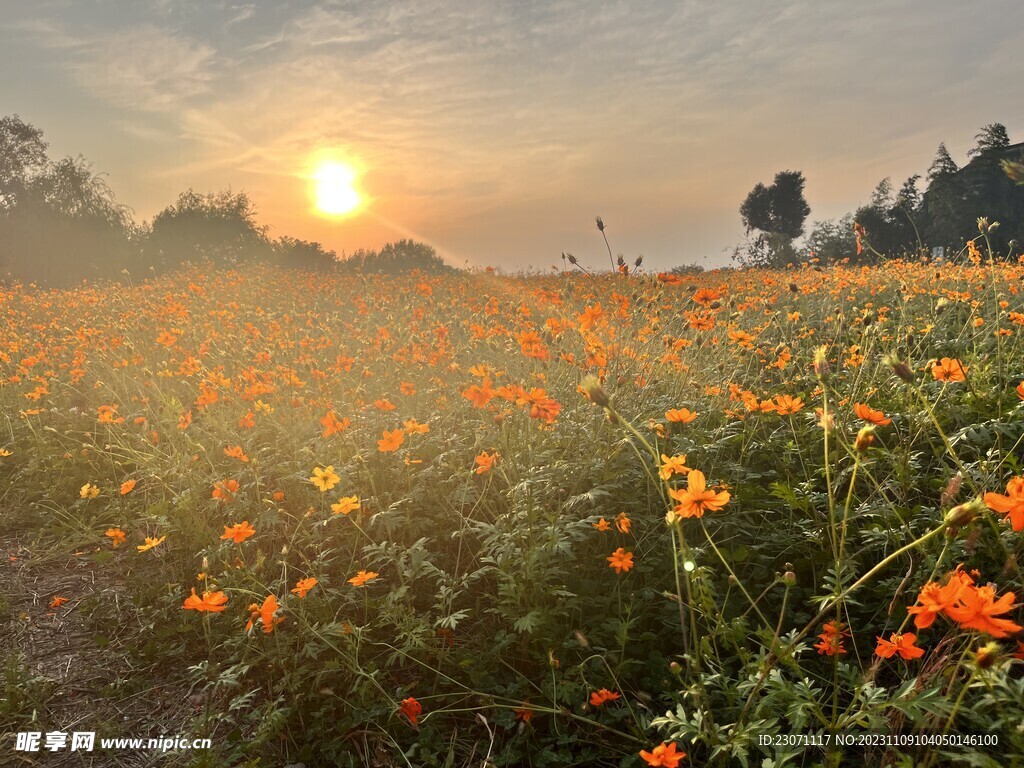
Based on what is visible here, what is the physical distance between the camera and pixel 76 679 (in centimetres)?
271

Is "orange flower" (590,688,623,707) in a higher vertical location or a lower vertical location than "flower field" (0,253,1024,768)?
lower

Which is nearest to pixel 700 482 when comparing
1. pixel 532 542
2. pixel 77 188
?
pixel 532 542

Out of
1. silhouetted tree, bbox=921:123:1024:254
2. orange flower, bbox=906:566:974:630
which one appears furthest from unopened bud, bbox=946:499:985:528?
silhouetted tree, bbox=921:123:1024:254

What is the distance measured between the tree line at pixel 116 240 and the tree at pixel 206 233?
0.03 meters

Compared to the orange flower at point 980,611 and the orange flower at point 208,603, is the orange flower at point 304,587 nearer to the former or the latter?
the orange flower at point 208,603

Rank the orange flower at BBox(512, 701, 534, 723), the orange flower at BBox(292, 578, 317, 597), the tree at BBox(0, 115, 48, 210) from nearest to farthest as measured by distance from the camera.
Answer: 1. the orange flower at BBox(512, 701, 534, 723)
2. the orange flower at BBox(292, 578, 317, 597)
3. the tree at BBox(0, 115, 48, 210)

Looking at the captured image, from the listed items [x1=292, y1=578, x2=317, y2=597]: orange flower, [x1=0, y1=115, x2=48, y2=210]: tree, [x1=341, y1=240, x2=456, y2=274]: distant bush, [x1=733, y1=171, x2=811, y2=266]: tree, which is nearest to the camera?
[x1=292, y1=578, x2=317, y2=597]: orange flower

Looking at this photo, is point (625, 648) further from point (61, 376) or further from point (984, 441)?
point (61, 376)

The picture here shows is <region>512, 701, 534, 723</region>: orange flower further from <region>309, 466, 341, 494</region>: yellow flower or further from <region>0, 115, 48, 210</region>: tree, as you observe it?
<region>0, 115, 48, 210</region>: tree

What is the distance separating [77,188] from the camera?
22.2m

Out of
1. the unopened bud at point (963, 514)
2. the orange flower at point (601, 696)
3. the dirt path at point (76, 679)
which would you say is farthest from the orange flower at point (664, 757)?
the dirt path at point (76, 679)

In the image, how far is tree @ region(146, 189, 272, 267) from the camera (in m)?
18.6

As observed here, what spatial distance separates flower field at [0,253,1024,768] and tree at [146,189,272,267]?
15.3 metres

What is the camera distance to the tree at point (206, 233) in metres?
18.6
